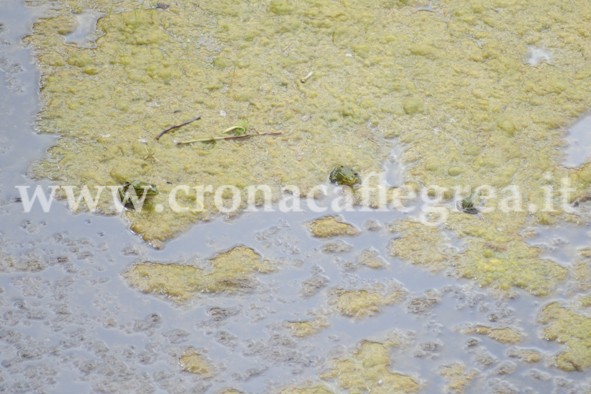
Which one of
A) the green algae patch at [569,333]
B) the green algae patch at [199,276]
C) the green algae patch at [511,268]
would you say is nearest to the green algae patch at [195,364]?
the green algae patch at [199,276]

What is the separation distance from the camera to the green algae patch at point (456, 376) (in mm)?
2396

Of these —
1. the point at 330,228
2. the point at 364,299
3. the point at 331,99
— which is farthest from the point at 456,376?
the point at 331,99

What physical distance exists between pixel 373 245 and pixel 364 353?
0.38 m

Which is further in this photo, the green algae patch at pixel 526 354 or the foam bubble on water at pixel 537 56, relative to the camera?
the foam bubble on water at pixel 537 56

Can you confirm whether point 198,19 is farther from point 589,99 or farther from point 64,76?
point 589,99

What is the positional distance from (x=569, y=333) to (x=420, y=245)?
476 millimetres

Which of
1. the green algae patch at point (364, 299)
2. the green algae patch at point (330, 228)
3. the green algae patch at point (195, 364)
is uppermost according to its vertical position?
the green algae patch at point (330, 228)

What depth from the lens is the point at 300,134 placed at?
9.80 feet

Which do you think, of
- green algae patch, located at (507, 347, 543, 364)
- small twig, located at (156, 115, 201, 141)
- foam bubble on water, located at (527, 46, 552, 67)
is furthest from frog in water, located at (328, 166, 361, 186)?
foam bubble on water, located at (527, 46, 552, 67)

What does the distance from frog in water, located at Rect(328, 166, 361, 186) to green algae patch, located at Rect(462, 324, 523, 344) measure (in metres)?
0.59

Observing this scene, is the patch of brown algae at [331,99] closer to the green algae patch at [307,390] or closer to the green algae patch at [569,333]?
the green algae patch at [569,333]

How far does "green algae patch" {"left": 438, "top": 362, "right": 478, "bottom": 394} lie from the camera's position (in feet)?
7.86

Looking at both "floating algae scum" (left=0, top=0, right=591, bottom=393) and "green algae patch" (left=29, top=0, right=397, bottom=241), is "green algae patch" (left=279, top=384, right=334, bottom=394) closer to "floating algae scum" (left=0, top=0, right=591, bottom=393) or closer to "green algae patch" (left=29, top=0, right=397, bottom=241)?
"floating algae scum" (left=0, top=0, right=591, bottom=393)

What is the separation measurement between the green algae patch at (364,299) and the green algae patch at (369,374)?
12 centimetres
